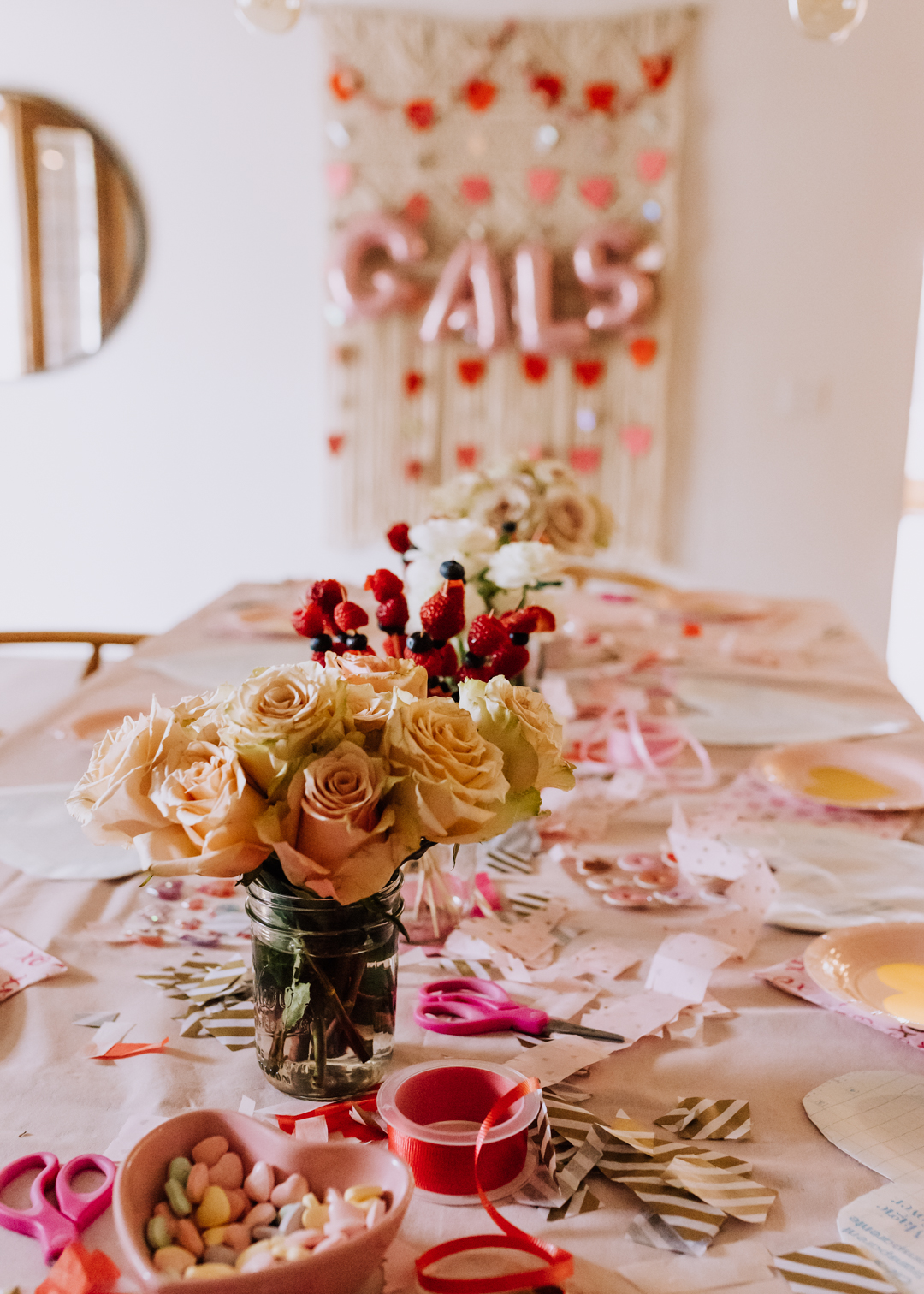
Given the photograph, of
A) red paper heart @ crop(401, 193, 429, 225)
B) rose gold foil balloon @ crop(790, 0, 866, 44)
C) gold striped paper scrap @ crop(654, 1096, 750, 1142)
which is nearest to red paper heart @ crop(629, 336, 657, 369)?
red paper heart @ crop(401, 193, 429, 225)

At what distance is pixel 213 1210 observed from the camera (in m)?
0.59

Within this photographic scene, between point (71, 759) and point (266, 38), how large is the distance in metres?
2.76

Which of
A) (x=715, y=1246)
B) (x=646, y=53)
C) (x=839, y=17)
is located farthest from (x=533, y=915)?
(x=646, y=53)

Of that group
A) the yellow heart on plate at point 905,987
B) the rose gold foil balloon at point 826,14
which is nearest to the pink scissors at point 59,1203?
the yellow heart on plate at point 905,987

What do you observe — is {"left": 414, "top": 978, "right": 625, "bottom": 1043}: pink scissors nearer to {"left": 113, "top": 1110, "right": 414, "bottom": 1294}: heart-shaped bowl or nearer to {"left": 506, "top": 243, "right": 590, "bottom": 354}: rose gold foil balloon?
{"left": 113, "top": 1110, "right": 414, "bottom": 1294}: heart-shaped bowl

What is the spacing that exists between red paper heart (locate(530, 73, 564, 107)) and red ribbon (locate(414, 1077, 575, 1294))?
3161mm

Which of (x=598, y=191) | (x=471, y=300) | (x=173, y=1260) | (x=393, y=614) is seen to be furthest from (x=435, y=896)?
(x=598, y=191)

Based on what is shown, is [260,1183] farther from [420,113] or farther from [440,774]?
[420,113]

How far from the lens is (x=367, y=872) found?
683mm

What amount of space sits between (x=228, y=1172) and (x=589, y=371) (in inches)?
117

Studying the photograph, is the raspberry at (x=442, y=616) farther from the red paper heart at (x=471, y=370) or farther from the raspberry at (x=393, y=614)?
the red paper heart at (x=471, y=370)

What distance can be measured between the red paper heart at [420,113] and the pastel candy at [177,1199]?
319 centimetres

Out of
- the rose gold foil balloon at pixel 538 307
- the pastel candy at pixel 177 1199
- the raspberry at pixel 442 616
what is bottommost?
the pastel candy at pixel 177 1199

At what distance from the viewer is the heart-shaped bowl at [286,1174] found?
54 cm
